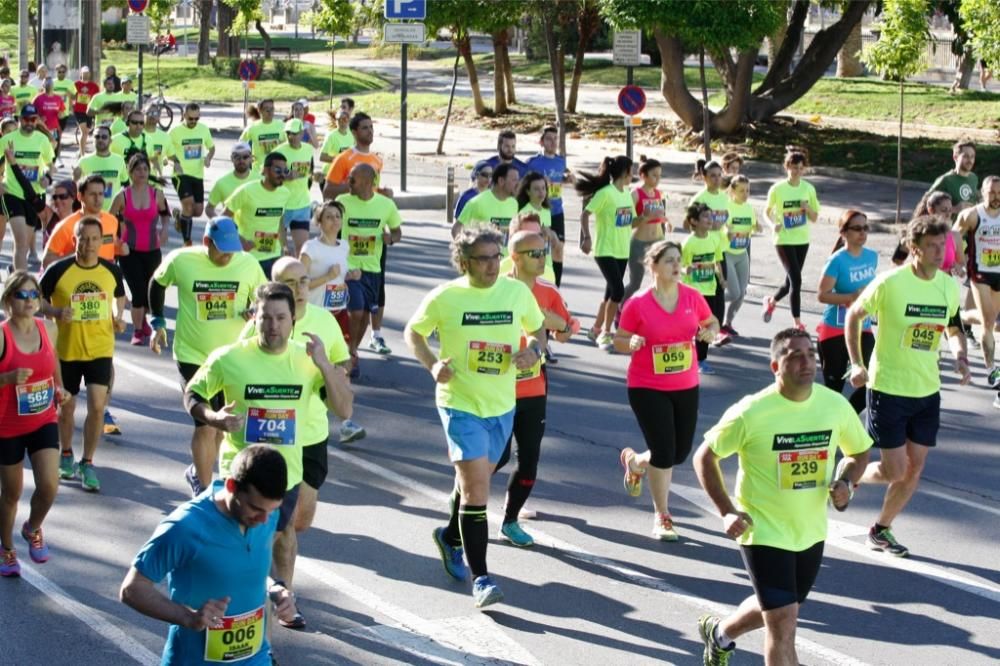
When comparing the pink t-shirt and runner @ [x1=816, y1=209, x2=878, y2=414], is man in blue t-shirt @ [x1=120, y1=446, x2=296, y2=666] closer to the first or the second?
the pink t-shirt

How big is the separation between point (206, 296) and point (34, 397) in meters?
1.41

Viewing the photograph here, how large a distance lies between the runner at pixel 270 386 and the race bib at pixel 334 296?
4.79 m

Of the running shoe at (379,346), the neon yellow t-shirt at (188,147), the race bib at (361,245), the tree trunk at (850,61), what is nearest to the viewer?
the race bib at (361,245)

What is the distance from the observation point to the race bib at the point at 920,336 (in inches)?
358

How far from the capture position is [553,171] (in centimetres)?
1692

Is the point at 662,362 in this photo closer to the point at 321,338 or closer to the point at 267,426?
the point at 321,338

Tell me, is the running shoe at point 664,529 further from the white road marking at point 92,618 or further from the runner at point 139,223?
the runner at point 139,223

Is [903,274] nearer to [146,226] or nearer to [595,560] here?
[595,560]

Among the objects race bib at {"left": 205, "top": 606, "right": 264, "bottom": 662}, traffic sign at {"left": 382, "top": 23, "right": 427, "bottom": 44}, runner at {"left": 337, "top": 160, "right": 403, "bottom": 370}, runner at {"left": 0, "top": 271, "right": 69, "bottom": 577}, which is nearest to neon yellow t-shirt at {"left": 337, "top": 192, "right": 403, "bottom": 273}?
runner at {"left": 337, "top": 160, "right": 403, "bottom": 370}

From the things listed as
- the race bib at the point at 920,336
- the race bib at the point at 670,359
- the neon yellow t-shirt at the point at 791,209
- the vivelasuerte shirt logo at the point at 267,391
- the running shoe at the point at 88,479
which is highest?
the neon yellow t-shirt at the point at 791,209

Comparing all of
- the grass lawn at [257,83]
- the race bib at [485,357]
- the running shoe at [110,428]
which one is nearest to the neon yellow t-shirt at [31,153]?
the running shoe at [110,428]

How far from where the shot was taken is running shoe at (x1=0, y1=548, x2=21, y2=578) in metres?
8.57

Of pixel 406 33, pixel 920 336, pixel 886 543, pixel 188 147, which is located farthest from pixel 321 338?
pixel 406 33

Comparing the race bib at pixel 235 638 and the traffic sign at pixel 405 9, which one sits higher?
the traffic sign at pixel 405 9
